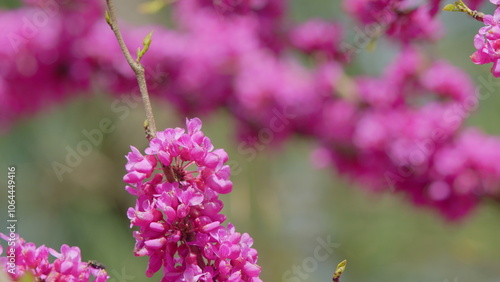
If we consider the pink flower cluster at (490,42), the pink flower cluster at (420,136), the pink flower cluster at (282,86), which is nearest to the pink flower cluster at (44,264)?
the pink flower cluster at (490,42)

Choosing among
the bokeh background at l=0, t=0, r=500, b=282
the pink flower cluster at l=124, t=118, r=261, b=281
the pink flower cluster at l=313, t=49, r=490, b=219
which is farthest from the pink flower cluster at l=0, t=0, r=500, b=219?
the pink flower cluster at l=124, t=118, r=261, b=281

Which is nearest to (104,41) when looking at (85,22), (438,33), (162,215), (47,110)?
(85,22)

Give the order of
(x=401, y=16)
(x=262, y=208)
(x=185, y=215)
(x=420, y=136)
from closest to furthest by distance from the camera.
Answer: (x=185, y=215)
(x=401, y=16)
(x=420, y=136)
(x=262, y=208)

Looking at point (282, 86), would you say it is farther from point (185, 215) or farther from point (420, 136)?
point (185, 215)

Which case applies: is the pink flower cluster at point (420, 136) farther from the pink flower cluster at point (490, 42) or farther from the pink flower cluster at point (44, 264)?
the pink flower cluster at point (44, 264)

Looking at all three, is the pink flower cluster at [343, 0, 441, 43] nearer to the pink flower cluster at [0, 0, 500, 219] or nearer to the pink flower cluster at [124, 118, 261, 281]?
the pink flower cluster at [124, 118, 261, 281]

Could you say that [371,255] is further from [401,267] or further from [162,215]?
[162,215]

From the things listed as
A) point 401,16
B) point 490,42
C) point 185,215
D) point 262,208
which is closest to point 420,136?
point 401,16
